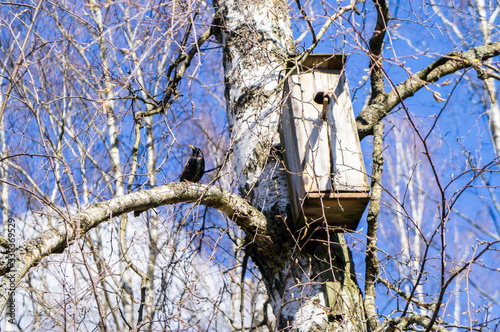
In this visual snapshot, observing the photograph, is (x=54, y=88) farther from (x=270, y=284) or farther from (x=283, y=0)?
(x=270, y=284)

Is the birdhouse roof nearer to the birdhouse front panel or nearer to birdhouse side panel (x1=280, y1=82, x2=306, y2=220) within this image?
the birdhouse front panel

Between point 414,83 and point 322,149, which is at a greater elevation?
point 414,83

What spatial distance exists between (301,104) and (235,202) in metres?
0.54

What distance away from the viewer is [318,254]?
2.20 m

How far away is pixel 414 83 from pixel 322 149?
33.3 inches

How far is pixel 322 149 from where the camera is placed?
7.19 ft

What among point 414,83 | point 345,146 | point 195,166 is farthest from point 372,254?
point 195,166

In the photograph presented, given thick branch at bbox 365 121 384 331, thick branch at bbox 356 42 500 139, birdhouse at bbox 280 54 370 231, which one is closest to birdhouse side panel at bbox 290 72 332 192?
birdhouse at bbox 280 54 370 231

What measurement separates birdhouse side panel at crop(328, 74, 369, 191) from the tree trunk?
248 mm

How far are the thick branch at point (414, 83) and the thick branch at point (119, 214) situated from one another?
2.60ft

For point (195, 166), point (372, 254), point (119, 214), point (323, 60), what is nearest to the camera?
point (119, 214)

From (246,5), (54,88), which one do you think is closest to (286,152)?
(246,5)

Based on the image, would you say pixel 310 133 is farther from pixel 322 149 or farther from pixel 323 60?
pixel 323 60

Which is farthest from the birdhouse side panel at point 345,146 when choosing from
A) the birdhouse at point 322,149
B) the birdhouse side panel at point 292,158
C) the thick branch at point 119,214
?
the thick branch at point 119,214
